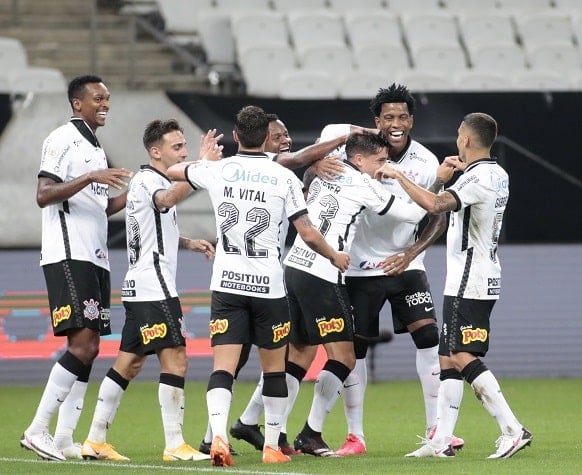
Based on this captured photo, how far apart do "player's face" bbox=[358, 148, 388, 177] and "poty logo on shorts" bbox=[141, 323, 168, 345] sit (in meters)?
1.84

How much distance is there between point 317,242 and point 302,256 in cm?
109

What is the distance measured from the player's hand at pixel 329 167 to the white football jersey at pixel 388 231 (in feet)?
1.75

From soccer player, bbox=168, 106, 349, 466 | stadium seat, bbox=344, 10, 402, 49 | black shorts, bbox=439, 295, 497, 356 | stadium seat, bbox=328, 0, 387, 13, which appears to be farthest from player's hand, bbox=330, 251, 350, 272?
stadium seat, bbox=328, 0, 387, 13

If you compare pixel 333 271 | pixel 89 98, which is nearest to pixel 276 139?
pixel 333 271

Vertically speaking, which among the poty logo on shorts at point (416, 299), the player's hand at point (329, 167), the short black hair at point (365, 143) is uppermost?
the short black hair at point (365, 143)

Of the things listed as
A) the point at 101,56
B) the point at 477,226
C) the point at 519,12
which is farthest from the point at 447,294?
the point at 519,12

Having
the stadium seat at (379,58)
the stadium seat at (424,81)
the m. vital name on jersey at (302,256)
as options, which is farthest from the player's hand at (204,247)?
the stadium seat at (379,58)

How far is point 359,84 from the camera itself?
1708 cm

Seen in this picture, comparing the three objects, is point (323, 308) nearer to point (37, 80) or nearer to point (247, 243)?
point (247, 243)

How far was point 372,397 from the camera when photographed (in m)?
14.5

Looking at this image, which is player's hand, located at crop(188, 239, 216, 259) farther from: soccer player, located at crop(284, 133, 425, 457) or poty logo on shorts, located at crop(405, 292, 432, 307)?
poty logo on shorts, located at crop(405, 292, 432, 307)

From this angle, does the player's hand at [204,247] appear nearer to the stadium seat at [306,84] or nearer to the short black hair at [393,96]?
the short black hair at [393,96]

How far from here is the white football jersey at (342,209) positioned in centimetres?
942

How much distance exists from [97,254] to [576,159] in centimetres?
830
